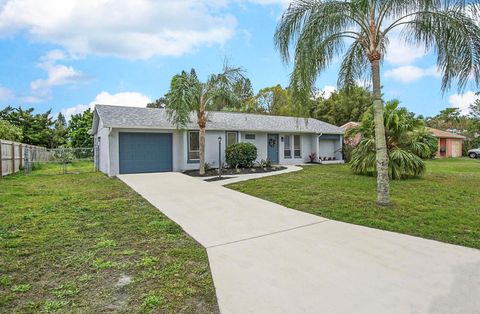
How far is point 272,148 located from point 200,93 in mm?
7229

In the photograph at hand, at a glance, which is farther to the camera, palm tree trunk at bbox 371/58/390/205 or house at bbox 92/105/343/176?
house at bbox 92/105/343/176

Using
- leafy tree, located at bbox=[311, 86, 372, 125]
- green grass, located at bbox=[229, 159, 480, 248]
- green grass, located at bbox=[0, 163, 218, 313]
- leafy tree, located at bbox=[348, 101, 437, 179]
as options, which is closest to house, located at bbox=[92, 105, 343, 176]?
leafy tree, located at bbox=[348, 101, 437, 179]

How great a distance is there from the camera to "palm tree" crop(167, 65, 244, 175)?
12117mm

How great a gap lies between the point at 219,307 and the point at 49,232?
3.99 m

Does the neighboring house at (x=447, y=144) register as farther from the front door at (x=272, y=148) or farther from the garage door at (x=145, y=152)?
the garage door at (x=145, y=152)

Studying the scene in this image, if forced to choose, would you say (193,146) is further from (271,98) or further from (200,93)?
(271,98)

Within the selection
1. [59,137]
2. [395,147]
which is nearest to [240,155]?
[395,147]

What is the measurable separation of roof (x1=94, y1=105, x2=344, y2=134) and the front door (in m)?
0.66

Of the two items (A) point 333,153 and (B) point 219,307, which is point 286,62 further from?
(A) point 333,153

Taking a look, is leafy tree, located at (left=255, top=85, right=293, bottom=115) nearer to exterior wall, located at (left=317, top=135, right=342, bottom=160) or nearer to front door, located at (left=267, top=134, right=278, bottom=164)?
exterior wall, located at (left=317, top=135, right=342, bottom=160)

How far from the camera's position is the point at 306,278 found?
3.28 metres

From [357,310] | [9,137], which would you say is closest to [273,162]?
[357,310]

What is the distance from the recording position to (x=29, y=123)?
31.7 m

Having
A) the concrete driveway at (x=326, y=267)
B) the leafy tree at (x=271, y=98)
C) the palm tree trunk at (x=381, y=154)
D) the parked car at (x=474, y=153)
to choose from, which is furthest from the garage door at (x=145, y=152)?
the parked car at (x=474, y=153)
